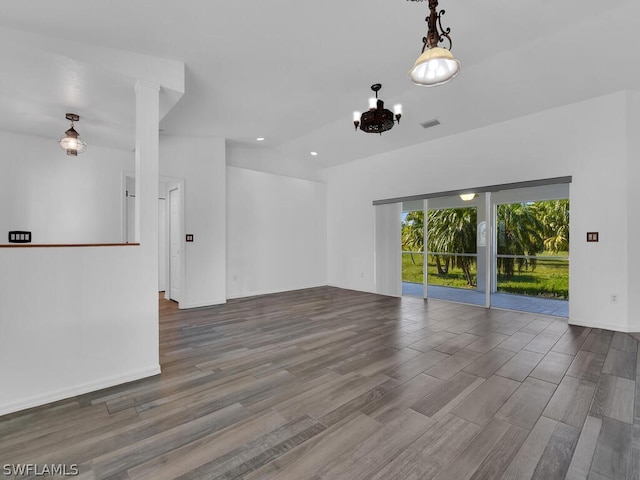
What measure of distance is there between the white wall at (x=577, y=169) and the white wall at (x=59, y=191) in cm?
565

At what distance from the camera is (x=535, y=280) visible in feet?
17.4

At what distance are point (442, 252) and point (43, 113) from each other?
6911 mm

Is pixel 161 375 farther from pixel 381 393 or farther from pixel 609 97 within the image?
pixel 609 97

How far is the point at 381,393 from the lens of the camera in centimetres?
241

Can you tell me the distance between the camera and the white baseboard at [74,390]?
7.21 feet

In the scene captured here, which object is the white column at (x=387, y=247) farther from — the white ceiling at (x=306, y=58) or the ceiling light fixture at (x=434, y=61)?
the ceiling light fixture at (x=434, y=61)

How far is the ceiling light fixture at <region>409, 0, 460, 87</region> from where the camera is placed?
193 cm

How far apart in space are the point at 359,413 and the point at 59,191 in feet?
18.1

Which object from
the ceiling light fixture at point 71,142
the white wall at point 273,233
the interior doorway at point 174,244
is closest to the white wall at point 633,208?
the white wall at point 273,233

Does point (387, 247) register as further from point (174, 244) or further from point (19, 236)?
point (19, 236)

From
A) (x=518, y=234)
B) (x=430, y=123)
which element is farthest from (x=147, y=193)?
(x=518, y=234)

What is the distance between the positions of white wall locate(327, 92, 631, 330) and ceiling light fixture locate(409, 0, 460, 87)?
3.53 meters

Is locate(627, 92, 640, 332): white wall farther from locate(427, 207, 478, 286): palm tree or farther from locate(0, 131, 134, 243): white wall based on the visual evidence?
locate(0, 131, 134, 243): white wall

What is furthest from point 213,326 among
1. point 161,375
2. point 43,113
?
point 43,113
